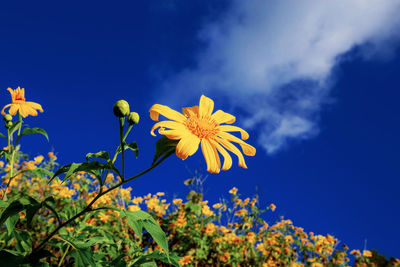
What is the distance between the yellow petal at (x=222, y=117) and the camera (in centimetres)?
138

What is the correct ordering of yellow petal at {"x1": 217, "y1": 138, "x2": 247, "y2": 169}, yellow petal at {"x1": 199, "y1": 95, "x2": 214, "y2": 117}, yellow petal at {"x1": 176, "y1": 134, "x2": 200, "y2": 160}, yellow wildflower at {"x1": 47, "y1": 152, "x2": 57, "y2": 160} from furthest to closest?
yellow wildflower at {"x1": 47, "y1": 152, "x2": 57, "y2": 160}
yellow petal at {"x1": 199, "y1": 95, "x2": 214, "y2": 117}
yellow petal at {"x1": 217, "y1": 138, "x2": 247, "y2": 169}
yellow petal at {"x1": 176, "y1": 134, "x2": 200, "y2": 160}

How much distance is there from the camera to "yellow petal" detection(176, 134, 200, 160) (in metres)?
1.03

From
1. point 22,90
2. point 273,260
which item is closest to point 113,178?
point 273,260

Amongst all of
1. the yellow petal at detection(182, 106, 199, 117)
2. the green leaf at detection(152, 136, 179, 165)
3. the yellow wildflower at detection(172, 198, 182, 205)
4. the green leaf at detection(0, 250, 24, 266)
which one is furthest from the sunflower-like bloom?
the yellow wildflower at detection(172, 198, 182, 205)

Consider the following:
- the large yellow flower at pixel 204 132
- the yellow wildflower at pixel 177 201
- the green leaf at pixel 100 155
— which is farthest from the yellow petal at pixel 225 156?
the yellow wildflower at pixel 177 201

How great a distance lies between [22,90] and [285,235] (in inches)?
180

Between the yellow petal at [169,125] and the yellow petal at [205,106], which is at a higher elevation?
the yellow petal at [205,106]

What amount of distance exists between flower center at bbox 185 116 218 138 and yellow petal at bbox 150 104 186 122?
0.04 metres

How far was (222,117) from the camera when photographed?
1.41 m

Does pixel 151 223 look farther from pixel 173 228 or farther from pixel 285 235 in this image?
pixel 285 235

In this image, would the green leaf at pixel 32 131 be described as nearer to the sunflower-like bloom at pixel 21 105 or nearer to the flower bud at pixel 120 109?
the sunflower-like bloom at pixel 21 105

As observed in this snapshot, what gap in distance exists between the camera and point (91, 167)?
1.08 meters

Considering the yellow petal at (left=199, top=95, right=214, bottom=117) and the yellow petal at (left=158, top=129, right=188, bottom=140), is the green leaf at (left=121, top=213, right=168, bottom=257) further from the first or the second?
the yellow petal at (left=199, top=95, right=214, bottom=117)

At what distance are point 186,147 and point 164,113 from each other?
25 centimetres
